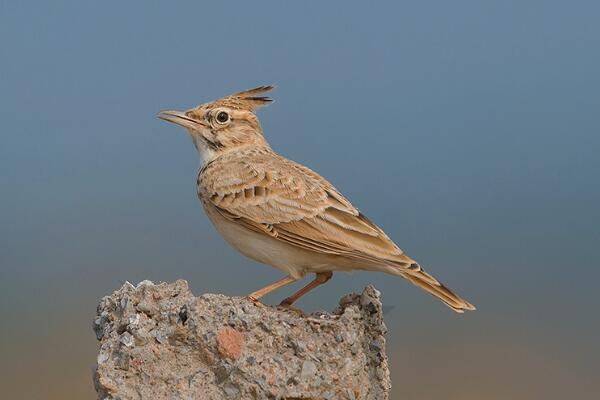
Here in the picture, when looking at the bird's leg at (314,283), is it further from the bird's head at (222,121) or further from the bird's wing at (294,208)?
the bird's head at (222,121)

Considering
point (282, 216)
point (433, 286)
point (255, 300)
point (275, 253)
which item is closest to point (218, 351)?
point (255, 300)

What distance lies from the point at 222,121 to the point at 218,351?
9.65 feet

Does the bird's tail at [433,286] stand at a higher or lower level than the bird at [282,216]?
lower

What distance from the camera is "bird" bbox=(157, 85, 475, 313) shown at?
782 centimetres

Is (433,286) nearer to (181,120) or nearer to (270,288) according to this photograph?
(270,288)

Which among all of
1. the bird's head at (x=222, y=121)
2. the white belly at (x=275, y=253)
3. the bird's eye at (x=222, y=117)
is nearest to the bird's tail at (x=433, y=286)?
the white belly at (x=275, y=253)

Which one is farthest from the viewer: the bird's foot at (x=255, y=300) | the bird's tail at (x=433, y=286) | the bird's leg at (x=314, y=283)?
the bird's leg at (x=314, y=283)

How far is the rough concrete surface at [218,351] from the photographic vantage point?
6.88 m

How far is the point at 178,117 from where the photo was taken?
9.20 meters

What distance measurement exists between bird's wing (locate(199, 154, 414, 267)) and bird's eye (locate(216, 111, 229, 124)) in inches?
21.5

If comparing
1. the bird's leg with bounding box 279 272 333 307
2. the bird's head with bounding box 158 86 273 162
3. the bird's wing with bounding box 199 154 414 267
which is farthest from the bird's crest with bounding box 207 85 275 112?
the bird's leg with bounding box 279 272 333 307

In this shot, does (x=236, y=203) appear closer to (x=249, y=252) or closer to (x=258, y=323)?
(x=249, y=252)

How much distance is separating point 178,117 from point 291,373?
3.28 meters

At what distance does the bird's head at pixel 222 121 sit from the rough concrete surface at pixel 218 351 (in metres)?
2.18
